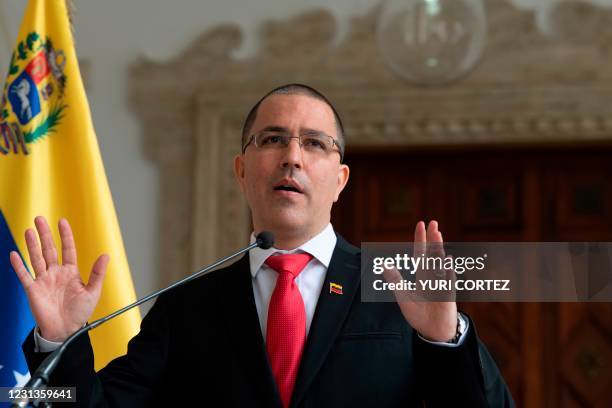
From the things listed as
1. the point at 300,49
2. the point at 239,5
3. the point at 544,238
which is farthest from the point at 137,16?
the point at 544,238

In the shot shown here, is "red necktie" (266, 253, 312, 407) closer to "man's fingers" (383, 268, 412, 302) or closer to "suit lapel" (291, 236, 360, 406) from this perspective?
"suit lapel" (291, 236, 360, 406)

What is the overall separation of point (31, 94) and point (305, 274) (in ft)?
A: 5.24

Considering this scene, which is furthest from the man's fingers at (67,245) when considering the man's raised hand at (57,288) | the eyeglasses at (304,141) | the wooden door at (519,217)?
the wooden door at (519,217)

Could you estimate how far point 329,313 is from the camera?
6.49 feet

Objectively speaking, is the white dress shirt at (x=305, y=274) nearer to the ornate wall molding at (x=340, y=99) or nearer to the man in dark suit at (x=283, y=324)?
the man in dark suit at (x=283, y=324)

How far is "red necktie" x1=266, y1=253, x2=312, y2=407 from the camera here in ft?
6.36

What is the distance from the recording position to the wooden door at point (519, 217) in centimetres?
484

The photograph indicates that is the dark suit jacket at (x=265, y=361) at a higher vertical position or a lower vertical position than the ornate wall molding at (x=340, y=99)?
lower

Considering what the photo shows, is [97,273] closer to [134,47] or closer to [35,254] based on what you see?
[35,254]

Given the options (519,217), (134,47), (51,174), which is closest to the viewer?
(51,174)

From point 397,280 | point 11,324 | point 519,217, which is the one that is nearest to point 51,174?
point 11,324

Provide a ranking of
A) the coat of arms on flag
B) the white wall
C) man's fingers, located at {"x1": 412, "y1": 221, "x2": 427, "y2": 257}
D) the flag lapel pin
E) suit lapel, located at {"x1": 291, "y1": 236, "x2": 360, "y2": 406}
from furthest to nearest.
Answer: the white wall → the coat of arms on flag → the flag lapel pin → suit lapel, located at {"x1": 291, "y1": 236, "x2": 360, "y2": 406} → man's fingers, located at {"x1": 412, "y1": 221, "x2": 427, "y2": 257}

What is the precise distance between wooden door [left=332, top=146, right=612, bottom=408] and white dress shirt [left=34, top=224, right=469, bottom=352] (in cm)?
289

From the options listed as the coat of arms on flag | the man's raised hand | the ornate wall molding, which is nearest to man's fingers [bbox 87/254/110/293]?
the man's raised hand
